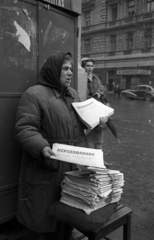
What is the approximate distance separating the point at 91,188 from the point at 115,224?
0.37 meters

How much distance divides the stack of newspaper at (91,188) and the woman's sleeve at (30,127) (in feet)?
1.06

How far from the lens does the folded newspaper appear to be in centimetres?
→ 223

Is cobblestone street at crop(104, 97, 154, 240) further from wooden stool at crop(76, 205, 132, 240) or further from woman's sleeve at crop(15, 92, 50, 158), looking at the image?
woman's sleeve at crop(15, 92, 50, 158)

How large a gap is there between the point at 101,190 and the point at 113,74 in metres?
31.7

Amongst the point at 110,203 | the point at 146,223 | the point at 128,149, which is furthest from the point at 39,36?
the point at 128,149

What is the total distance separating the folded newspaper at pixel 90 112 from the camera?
2.23 metres

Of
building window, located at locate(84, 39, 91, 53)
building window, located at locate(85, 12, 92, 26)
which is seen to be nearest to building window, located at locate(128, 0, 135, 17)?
building window, located at locate(85, 12, 92, 26)

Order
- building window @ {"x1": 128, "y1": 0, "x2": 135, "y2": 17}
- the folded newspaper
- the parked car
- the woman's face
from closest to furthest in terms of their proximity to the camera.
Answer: the woman's face
the folded newspaper
the parked car
building window @ {"x1": 128, "y1": 0, "x2": 135, "y2": 17}

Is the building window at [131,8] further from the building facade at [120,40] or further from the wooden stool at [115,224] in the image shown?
the wooden stool at [115,224]

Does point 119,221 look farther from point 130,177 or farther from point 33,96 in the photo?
point 130,177

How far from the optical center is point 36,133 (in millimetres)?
1890

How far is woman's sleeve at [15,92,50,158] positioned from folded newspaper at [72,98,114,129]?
0.41 meters

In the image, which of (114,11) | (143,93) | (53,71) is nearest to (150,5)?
(114,11)

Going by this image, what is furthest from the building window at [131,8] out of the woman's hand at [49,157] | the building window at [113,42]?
the woman's hand at [49,157]
